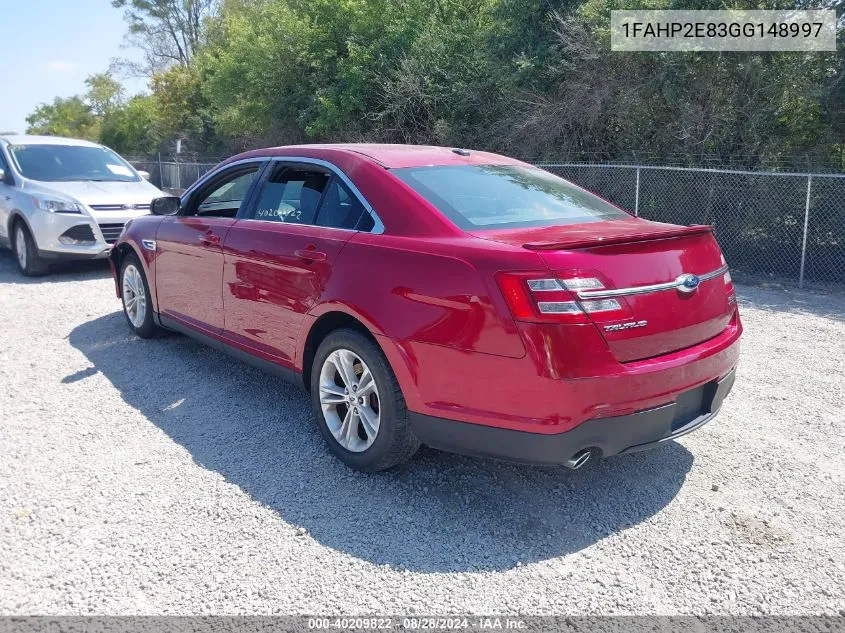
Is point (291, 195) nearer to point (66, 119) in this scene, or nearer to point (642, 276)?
point (642, 276)

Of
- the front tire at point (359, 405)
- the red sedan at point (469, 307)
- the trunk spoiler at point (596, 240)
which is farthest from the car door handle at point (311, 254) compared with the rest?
the trunk spoiler at point (596, 240)

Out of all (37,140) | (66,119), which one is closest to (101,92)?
(66,119)

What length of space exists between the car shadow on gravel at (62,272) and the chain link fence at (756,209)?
6994mm

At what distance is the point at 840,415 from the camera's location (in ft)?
14.9

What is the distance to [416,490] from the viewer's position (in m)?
3.62

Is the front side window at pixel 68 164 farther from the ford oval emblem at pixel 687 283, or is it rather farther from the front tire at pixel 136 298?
the ford oval emblem at pixel 687 283

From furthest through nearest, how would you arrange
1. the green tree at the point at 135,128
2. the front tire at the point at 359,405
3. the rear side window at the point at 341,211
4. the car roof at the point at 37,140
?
the green tree at the point at 135,128 → the car roof at the point at 37,140 → the rear side window at the point at 341,211 → the front tire at the point at 359,405

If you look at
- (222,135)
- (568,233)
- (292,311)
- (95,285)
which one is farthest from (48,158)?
(222,135)

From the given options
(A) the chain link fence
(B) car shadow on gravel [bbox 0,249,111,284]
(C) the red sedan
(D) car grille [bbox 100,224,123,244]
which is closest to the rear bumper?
(C) the red sedan

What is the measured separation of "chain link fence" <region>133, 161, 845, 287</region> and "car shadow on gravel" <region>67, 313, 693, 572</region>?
6370 mm

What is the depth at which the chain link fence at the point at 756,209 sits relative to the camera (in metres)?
8.99

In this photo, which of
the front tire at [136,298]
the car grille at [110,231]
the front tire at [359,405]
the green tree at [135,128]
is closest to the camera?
the front tire at [359,405]

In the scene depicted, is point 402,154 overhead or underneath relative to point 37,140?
underneath

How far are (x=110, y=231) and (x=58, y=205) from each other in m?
0.68
